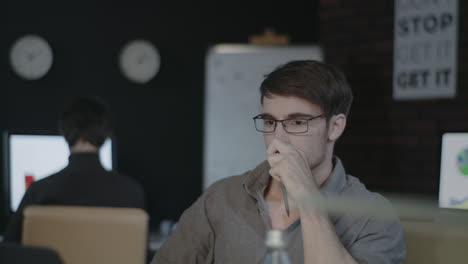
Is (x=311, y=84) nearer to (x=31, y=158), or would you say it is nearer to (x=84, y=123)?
(x=84, y=123)

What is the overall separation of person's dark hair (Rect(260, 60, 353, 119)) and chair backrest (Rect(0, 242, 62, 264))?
26.4 inches

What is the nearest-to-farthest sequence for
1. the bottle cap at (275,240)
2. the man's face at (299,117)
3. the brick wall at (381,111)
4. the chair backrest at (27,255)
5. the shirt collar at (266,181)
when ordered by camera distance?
1. the bottle cap at (275,240)
2. the chair backrest at (27,255)
3. the man's face at (299,117)
4. the shirt collar at (266,181)
5. the brick wall at (381,111)

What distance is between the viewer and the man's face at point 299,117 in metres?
1.70

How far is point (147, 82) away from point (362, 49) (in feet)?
5.84

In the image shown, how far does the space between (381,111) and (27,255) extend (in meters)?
3.06

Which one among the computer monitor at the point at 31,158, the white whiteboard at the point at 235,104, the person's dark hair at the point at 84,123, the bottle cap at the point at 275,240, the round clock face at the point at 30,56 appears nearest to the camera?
the bottle cap at the point at 275,240

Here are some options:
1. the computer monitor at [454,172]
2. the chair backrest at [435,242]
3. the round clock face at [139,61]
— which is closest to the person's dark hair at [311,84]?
the chair backrest at [435,242]

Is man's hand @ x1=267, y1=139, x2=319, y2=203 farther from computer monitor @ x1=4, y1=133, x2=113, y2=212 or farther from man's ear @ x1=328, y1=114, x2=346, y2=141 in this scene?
computer monitor @ x1=4, y1=133, x2=113, y2=212

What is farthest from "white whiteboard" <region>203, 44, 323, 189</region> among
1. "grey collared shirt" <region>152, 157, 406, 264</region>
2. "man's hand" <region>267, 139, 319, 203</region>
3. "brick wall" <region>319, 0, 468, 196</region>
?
"man's hand" <region>267, 139, 319, 203</region>

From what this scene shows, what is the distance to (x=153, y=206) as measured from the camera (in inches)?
208

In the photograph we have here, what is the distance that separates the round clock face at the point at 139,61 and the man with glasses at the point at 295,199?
3.39 metres

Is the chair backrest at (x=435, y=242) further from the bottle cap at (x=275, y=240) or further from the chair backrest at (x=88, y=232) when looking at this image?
the bottle cap at (x=275, y=240)

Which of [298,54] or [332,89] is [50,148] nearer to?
[298,54]

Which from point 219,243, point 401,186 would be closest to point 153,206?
point 401,186
